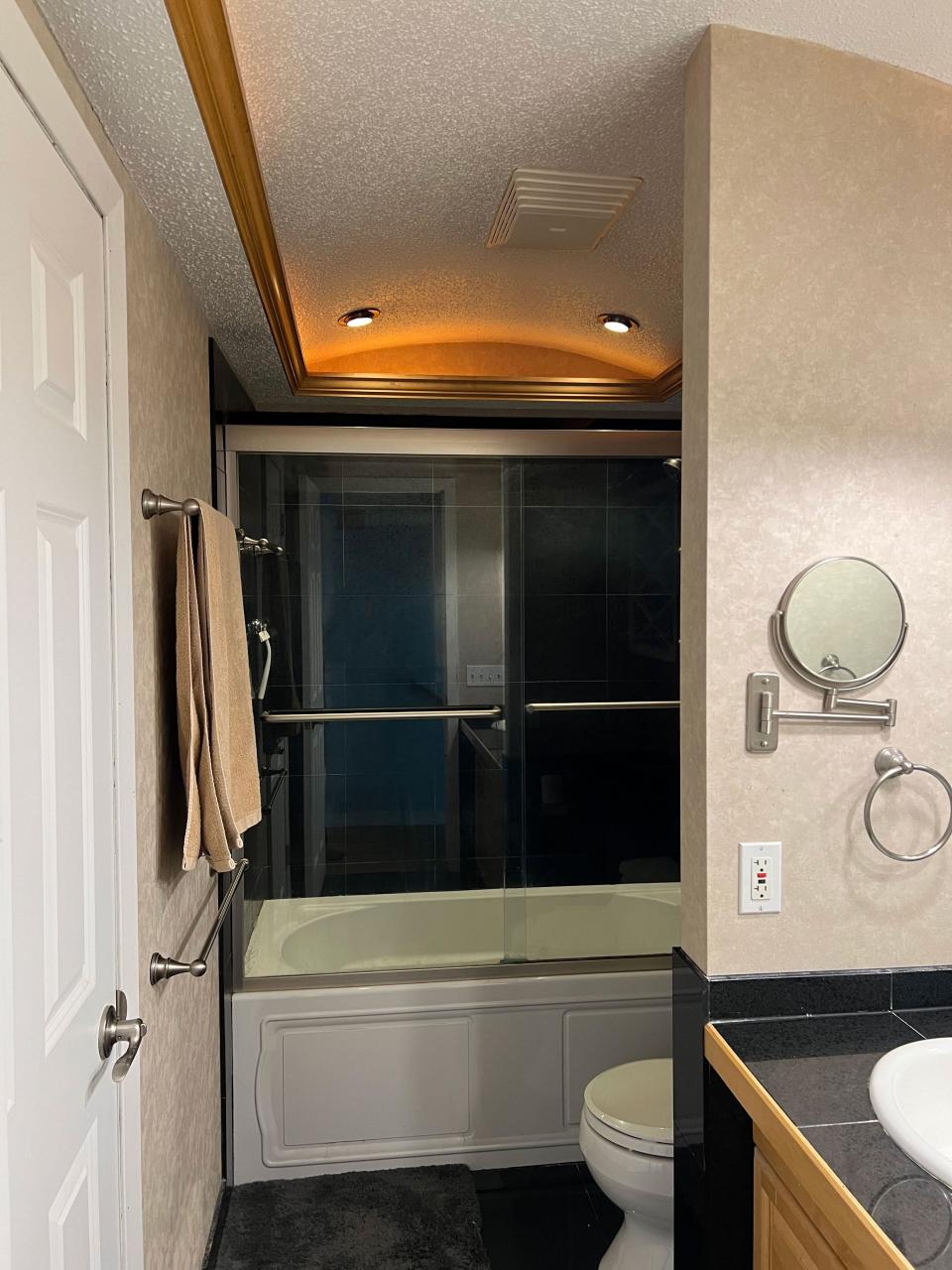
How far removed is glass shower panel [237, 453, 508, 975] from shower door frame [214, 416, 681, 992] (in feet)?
0.13

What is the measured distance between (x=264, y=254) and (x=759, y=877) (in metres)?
1.59

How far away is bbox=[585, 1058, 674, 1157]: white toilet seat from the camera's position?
1.98 m

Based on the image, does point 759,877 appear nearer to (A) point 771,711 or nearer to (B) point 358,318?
(A) point 771,711

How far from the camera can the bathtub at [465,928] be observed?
2.84 m

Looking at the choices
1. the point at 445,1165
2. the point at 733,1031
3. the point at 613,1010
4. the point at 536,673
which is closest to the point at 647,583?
the point at 536,673

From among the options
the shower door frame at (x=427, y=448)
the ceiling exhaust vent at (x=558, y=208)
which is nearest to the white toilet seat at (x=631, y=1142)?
the shower door frame at (x=427, y=448)

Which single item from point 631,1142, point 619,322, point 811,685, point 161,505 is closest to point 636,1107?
point 631,1142

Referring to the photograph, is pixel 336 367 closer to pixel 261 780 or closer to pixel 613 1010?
pixel 261 780

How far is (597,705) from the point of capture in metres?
2.90

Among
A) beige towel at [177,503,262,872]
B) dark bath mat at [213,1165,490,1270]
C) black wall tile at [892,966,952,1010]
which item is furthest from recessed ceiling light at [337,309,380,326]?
dark bath mat at [213,1165,490,1270]

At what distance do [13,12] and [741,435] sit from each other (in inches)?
44.4

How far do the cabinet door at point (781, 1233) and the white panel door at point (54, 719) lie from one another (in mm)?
970

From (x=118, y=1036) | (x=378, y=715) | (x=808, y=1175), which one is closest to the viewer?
(x=808, y=1175)

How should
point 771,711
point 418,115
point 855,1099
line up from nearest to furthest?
point 855,1099
point 771,711
point 418,115
